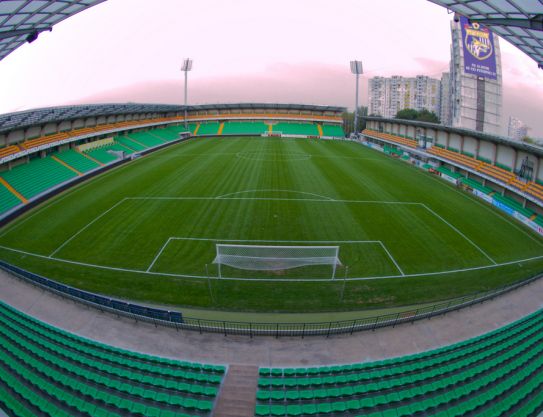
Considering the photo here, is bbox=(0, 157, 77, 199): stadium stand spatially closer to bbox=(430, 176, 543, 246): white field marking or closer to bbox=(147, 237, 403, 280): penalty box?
bbox=(147, 237, 403, 280): penalty box

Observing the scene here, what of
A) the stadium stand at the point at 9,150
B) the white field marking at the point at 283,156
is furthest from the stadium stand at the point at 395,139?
the stadium stand at the point at 9,150

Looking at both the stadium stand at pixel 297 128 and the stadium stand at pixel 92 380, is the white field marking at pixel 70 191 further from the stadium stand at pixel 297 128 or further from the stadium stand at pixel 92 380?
the stadium stand at pixel 297 128

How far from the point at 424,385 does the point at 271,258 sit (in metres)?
9.30

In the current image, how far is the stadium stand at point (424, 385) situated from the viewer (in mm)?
8445

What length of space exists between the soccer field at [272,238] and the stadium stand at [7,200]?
1515 millimetres

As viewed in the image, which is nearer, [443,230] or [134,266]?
[134,266]

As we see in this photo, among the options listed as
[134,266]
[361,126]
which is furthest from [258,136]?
[134,266]

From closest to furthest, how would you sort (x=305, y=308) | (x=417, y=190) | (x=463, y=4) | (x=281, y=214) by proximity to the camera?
(x=463, y=4) < (x=305, y=308) < (x=281, y=214) < (x=417, y=190)

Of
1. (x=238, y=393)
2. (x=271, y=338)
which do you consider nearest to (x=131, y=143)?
(x=271, y=338)

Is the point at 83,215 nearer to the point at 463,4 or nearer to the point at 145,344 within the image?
the point at 145,344

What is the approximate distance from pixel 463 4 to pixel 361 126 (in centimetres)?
9470

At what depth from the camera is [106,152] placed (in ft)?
153

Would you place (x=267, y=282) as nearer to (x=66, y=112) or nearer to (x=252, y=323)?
(x=252, y=323)

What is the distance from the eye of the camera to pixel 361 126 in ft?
337
